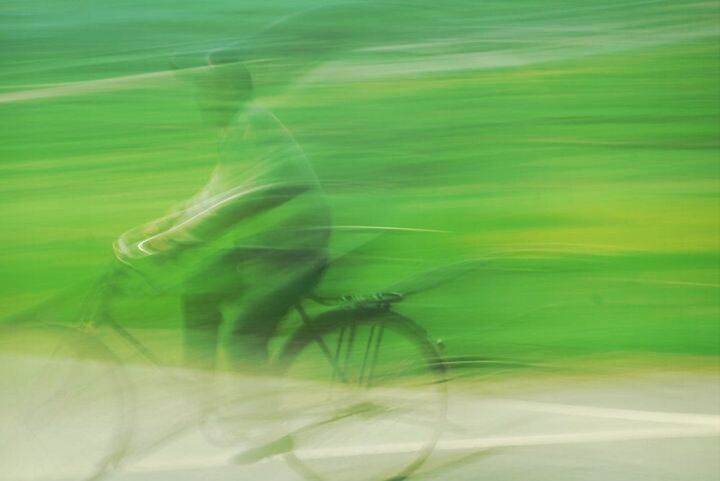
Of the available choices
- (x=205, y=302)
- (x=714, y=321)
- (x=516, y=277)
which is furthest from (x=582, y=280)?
(x=205, y=302)

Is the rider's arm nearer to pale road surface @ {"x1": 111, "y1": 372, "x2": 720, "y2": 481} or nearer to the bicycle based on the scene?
the bicycle

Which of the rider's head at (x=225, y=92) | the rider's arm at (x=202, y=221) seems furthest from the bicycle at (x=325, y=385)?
the rider's head at (x=225, y=92)

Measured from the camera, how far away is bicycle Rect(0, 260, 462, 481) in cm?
288

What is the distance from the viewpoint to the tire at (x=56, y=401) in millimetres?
2873

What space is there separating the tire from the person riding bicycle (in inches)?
10.7

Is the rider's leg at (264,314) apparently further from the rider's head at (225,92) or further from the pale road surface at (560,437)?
the rider's head at (225,92)

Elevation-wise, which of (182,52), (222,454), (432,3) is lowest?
(222,454)

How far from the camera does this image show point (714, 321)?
295 centimetres

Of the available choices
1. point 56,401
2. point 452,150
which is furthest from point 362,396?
point 56,401

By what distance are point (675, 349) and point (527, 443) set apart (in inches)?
21.3

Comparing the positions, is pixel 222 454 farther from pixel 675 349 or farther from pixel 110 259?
pixel 675 349

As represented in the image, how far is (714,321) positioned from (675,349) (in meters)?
0.15

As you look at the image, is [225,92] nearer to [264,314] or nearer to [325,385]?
[264,314]

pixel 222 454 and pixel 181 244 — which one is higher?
pixel 181 244
